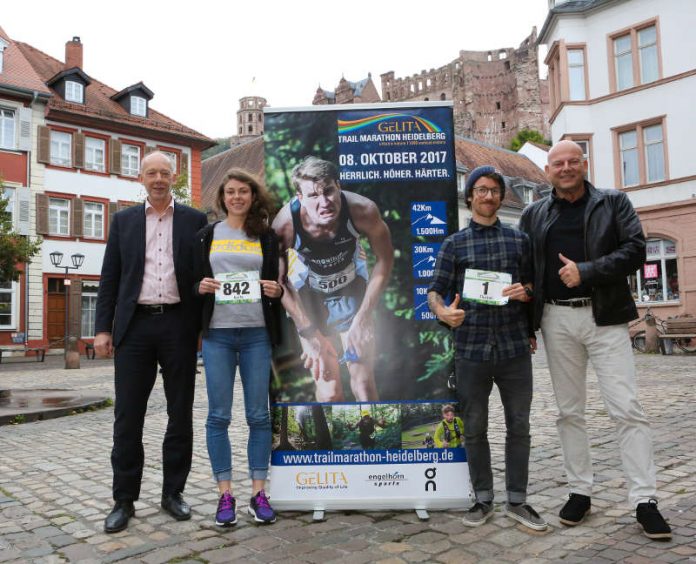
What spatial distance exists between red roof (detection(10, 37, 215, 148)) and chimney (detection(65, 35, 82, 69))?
397mm

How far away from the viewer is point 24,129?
86.4 feet

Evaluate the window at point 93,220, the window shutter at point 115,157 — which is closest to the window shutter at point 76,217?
the window at point 93,220

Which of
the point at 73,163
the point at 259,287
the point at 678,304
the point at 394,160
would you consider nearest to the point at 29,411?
the point at 259,287

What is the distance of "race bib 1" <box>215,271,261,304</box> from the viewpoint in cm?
399

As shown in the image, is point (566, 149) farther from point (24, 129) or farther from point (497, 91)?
point (497, 91)

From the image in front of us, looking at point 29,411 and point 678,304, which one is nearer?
point 29,411

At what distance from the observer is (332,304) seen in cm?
430

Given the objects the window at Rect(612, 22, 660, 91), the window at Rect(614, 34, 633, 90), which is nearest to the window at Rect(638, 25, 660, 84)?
the window at Rect(612, 22, 660, 91)

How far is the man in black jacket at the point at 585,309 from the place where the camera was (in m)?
3.77

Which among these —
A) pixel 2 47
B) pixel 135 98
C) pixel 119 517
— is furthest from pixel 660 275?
pixel 2 47

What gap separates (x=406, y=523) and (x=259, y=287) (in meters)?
1.65

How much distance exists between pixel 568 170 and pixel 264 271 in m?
1.91

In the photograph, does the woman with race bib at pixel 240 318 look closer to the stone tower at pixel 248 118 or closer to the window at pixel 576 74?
the window at pixel 576 74

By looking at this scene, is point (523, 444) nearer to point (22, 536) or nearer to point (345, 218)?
point (345, 218)
